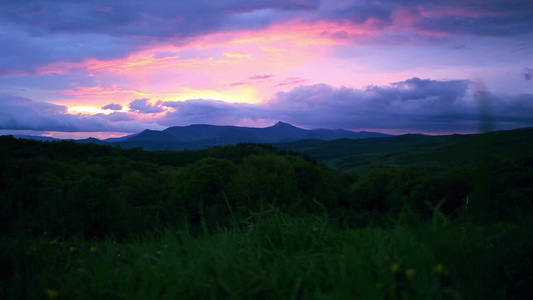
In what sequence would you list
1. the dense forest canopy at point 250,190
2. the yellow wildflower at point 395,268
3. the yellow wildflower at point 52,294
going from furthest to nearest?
the dense forest canopy at point 250,190 → the yellow wildflower at point 52,294 → the yellow wildflower at point 395,268

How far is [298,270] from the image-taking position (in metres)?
2.87

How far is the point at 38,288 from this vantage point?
2938 mm

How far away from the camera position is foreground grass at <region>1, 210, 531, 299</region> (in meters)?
2.42

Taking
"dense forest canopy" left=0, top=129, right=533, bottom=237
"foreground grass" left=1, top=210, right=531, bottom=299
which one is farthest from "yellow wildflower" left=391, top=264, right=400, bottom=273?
"dense forest canopy" left=0, top=129, right=533, bottom=237

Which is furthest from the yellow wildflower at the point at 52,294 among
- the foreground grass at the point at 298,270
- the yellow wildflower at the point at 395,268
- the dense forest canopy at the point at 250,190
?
the yellow wildflower at the point at 395,268

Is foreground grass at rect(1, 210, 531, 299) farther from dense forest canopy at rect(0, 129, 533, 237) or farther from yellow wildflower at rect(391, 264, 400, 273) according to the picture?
dense forest canopy at rect(0, 129, 533, 237)

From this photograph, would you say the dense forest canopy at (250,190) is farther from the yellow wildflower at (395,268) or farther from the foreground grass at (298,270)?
the yellow wildflower at (395,268)

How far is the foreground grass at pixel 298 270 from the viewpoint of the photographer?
242cm

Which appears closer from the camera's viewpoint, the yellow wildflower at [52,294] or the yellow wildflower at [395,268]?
the yellow wildflower at [395,268]

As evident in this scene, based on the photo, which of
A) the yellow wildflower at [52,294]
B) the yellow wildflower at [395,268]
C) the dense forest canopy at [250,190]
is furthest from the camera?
the dense forest canopy at [250,190]

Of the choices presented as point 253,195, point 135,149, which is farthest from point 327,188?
point 135,149

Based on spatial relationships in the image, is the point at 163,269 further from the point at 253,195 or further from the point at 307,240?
the point at 253,195

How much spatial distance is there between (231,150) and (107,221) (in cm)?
7739

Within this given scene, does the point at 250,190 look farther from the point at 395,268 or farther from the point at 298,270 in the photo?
the point at 395,268
